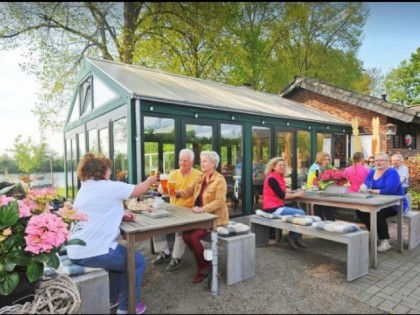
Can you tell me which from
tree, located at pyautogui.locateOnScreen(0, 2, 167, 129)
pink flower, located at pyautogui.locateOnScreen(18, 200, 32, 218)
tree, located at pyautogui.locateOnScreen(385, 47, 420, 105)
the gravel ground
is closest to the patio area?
the gravel ground

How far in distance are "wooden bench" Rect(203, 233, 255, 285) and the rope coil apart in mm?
1448

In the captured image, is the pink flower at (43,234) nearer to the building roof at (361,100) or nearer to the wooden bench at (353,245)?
the wooden bench at (353,245)

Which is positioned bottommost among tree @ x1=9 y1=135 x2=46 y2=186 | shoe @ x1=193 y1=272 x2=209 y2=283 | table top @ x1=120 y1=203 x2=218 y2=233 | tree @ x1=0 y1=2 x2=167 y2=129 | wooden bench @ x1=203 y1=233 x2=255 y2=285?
shoe @ x1=193 y1=272 x2=209 y2=283

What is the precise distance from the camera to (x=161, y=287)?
9.63ft

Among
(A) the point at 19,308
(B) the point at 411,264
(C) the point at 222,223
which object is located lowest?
(B) the point at 411,264

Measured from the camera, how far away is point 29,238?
1.93 m

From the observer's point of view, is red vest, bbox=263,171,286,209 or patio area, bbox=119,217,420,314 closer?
patio area, bbox=119,217,420,314

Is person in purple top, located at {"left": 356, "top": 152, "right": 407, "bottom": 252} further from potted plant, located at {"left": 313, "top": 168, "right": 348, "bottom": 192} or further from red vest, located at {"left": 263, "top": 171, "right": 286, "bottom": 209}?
red vest, located at {"left": 263, "top": 171, "right": 286, "bottom": 209}

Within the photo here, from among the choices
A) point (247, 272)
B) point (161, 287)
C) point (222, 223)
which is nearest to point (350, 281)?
point (247, 272)

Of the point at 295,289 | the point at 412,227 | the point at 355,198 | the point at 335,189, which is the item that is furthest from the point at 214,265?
the point at 412,227

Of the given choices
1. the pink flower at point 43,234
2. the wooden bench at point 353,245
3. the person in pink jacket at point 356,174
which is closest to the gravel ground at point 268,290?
the wooden bench at point 353,245

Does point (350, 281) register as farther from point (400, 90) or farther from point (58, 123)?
point (400, 90)

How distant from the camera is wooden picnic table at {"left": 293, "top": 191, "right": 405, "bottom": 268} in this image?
349 cm

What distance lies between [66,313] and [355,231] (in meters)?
Answer: 2.86
